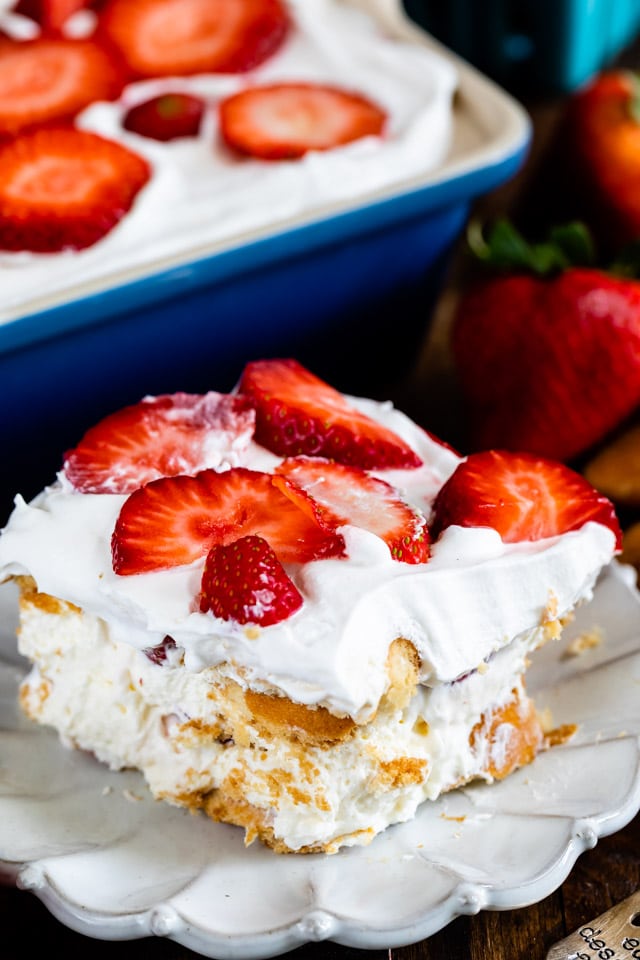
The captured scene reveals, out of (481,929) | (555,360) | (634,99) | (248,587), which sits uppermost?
(248,587)

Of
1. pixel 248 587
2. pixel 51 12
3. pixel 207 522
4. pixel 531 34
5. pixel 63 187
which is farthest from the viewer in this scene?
pixel 531 34

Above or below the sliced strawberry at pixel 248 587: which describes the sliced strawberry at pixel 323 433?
below

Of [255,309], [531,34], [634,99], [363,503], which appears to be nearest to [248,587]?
[363,503]

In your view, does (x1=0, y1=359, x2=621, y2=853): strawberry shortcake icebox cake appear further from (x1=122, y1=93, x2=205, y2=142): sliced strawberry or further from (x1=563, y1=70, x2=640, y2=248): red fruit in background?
(x1=563, y1=70, x2=640, y2=248): red fruit in background

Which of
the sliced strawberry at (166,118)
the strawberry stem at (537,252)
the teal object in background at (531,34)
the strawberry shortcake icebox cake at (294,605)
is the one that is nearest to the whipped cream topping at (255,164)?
the sliced strawberry at (166,118)

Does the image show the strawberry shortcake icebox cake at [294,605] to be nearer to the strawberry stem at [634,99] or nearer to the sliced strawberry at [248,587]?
the sliced strawberry at [248,587]

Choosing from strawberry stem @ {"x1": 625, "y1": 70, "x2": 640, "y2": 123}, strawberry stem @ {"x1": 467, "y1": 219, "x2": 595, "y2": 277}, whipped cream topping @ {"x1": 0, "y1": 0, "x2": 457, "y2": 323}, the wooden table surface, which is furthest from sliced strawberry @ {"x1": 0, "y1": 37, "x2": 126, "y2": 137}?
the wooden table surface

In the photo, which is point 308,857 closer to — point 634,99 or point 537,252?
point 537,252
